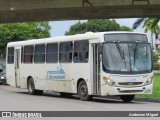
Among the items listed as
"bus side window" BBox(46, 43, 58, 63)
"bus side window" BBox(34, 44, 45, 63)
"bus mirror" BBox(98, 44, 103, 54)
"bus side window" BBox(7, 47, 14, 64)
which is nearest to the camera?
"bus mirror" BBox(98, 44, 103, 54)

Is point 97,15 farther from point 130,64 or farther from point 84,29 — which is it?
point 84,29

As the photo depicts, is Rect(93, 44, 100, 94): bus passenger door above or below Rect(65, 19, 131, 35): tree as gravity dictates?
below

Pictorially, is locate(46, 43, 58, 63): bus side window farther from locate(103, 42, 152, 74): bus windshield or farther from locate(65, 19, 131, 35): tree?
locate(65, 19, 131, 35): tree

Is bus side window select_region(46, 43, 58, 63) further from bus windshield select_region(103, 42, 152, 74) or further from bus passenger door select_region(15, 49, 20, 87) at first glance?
bus windshield select_region(103, 42, 152, 74)

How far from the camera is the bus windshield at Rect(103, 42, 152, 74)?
21.8 metres

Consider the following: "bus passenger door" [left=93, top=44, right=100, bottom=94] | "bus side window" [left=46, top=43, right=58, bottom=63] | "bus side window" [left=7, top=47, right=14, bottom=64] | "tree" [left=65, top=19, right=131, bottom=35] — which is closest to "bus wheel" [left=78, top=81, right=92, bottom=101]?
"bus passenger door" [left=93, top=44, right=100, bottom=94]

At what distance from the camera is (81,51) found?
23375mm

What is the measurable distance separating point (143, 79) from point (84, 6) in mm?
15439

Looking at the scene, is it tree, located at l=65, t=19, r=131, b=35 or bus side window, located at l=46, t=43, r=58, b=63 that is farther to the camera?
tree, located at l=65, t=19, r=131, b=35

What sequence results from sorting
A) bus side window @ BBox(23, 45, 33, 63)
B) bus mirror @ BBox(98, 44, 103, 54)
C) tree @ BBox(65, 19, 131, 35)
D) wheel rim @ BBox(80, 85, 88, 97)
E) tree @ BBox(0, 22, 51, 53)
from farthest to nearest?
1. tree @ BBox(65, 19, 131, 35)
2. tree @ BBox(0, 22, 51, 53)
3. bus side window @ BBox(23, 45, 33, 63)
4. wheel rim @ BBox(80, 85, 88, 97)
5. bus mirror @ BBox(98, 44, 103, 54)

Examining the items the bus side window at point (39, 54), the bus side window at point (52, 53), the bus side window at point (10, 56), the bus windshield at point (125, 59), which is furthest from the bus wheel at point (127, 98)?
the bus side window at point (10, 56)

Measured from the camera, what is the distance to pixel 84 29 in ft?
381

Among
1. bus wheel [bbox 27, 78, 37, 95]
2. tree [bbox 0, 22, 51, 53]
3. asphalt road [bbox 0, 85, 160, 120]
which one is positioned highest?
tree [bbox 0, 22, 51, 53]

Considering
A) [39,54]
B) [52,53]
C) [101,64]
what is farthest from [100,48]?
[39,54]
